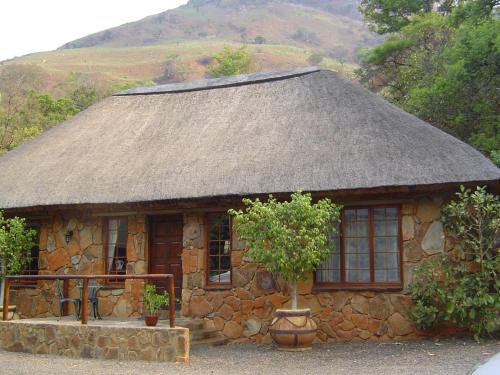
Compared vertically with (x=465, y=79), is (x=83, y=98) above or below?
above

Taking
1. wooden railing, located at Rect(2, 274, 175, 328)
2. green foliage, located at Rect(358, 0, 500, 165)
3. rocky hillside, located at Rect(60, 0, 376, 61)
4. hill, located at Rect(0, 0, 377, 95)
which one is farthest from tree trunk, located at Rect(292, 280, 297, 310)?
rocky hillside, located at Rect(60, 0, 376, 61)

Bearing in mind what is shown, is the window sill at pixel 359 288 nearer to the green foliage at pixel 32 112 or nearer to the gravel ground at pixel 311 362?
the gravel ground at pixel 311 362

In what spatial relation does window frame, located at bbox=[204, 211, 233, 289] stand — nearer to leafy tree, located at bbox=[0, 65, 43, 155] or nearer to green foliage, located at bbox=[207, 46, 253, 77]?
leafy tree, located at bbox=[0, 65, 43, 155]

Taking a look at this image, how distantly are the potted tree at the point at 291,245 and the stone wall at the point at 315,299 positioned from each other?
0.89 meters

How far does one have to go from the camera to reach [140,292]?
12453 millimetres

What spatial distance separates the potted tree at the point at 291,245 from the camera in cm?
1000

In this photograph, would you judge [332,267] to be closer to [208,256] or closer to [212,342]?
[208,256]

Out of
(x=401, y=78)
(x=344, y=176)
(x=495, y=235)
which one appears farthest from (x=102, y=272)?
(x=401, y=78)

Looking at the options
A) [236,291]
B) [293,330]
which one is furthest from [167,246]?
[293,330]

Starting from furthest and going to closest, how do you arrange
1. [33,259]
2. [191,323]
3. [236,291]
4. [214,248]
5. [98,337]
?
[33,259] < [214,248] < [236,291] < [191,323] < [98,337]

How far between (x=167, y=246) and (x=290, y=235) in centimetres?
351

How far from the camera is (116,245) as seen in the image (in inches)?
511

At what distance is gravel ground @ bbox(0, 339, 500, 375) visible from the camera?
28.1 feet

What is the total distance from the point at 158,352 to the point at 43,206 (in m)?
4.41
